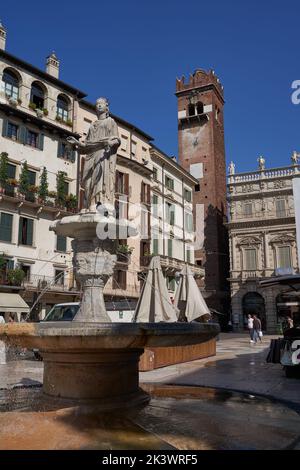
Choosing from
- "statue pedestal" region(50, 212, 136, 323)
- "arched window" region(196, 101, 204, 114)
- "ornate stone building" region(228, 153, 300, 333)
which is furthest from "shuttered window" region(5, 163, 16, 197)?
"arched window" region(196, 101, 204, 114)

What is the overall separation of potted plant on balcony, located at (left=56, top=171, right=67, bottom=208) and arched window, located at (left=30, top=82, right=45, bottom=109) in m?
5.25

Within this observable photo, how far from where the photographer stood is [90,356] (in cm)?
562

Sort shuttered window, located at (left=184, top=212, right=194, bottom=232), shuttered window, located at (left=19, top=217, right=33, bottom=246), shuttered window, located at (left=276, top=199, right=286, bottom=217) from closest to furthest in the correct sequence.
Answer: shuttered window, located at (left=19, top=217, right=33, bottom=246), shuttered window, located at (left=276, top=199, right=286, bottom=217), shuttered window, located at (left=184, top=212, right=194, bottom=232)

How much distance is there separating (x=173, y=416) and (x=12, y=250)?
25025 millimetres

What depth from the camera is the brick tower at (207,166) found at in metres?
49.1

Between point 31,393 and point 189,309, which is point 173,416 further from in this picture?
point 189,309

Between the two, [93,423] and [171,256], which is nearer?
[93,423]

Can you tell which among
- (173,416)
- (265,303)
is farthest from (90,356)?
(265,303)

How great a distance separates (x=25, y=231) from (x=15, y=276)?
13.0 ft

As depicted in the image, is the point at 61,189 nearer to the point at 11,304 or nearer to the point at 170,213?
the point at 11,304

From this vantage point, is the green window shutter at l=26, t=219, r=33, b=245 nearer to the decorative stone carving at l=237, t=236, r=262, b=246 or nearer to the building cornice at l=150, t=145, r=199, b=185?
the building cornice at l=150, t=145, r=199, b=185

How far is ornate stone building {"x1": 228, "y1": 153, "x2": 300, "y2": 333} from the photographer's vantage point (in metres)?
45.3

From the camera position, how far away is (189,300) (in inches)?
626

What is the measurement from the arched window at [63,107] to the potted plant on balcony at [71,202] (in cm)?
631
